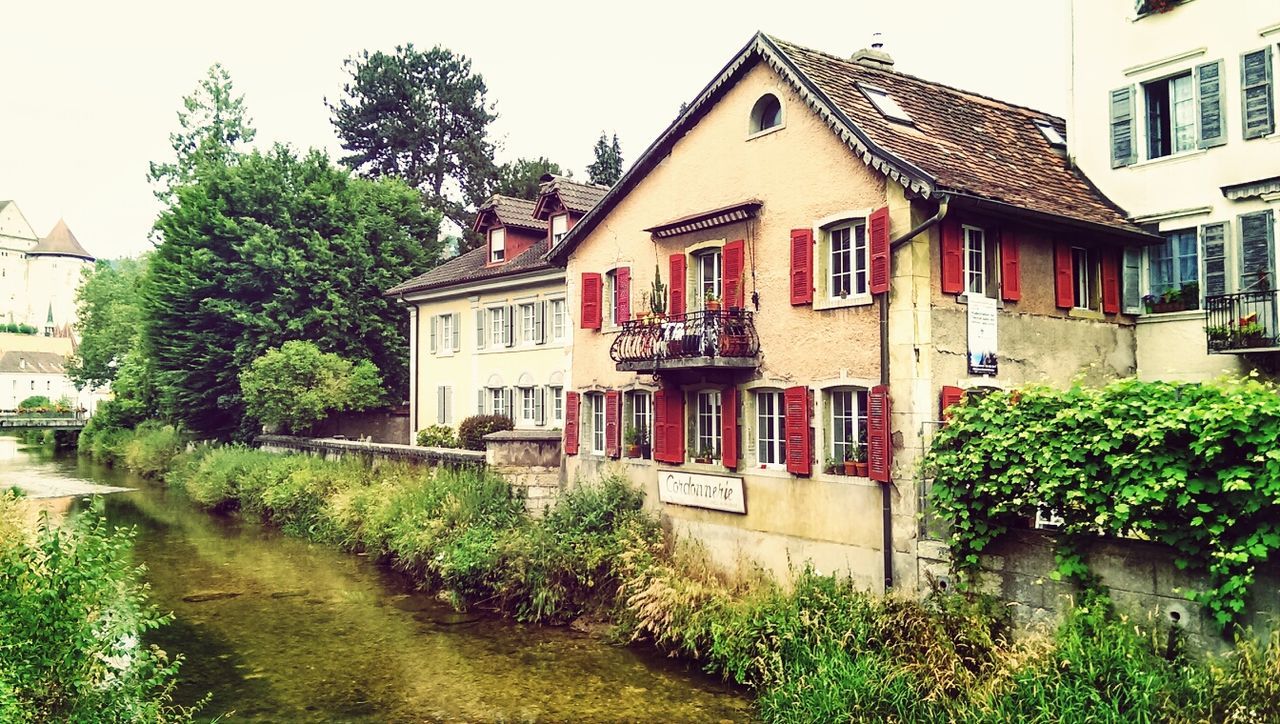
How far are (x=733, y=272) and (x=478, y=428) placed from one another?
12.8m

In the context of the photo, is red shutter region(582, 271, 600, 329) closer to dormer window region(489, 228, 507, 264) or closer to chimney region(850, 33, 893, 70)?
chimney region(850, 33, 893, 70)

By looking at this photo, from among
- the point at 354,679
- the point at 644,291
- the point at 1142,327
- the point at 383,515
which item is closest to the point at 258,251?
the point at 383,515

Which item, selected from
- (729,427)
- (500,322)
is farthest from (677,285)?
(500,322)

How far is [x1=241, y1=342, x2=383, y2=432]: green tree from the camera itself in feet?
102

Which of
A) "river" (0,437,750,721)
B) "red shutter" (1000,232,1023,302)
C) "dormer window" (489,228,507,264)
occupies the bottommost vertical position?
"river" (0,437,750,721)

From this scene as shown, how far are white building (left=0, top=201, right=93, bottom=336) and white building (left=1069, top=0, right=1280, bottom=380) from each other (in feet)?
436

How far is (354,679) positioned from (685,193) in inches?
385

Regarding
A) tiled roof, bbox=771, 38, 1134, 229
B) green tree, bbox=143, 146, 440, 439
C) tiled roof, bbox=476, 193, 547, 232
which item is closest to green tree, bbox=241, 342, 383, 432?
green tree, bbox=143, 146, 440, 439

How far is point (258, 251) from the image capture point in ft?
111

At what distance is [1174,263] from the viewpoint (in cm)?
1600

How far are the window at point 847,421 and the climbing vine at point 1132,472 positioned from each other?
198 centimetres

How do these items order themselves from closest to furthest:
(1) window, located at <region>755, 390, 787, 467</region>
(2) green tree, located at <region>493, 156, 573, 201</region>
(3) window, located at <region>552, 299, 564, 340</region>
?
(1) window, located at <region>755, 390, 787, 467</region>, (3) window, located at <region>552, 299, 564, 340</region>, (2) green tree, located at <region>493, 156, 573, 201</region>

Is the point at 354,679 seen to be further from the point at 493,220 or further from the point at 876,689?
the point at 493,220

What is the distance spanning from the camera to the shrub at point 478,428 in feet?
87.8
